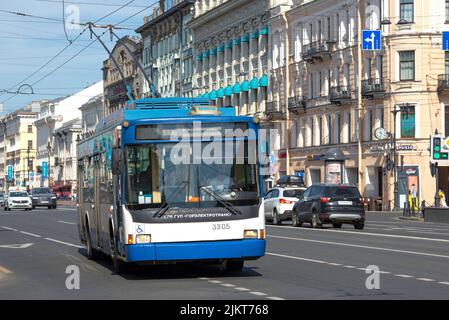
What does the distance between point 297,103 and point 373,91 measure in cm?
1110

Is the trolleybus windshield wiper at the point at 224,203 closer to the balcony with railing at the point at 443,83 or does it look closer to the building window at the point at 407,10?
the balcony with railing at the point at 443,83

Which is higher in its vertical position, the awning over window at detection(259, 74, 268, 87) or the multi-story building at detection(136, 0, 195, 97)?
the multi-story building at detection(136, 0, 195, 97)

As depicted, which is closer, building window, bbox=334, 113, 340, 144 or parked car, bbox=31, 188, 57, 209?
building window, bbox=334, 113, 340, 144

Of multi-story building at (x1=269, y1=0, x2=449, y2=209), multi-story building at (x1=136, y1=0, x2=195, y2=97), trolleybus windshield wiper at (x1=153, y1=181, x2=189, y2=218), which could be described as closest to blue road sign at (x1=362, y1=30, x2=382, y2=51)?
multi-story building at (x1=269, y1=0, x2=449, y2=209)

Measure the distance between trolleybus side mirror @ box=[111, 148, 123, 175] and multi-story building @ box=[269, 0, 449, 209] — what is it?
4542cm

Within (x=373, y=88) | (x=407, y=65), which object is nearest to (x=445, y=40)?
(x=407, y=65)

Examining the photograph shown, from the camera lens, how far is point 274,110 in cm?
7812

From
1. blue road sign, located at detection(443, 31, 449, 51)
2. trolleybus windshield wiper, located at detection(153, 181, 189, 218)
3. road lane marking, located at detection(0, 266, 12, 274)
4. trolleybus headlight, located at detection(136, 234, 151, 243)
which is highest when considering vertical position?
blue road sign, located at detection(443, 31, 449, 51)

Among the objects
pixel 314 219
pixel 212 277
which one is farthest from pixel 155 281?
pixel 314 219

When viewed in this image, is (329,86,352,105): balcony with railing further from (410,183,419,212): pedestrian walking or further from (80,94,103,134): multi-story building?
(80,94,103,134): multi-story building

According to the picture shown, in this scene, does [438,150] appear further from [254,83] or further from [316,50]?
[254,83]

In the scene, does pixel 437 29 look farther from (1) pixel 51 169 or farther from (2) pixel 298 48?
(1) pixel 51 169

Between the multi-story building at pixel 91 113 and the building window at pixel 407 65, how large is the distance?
227ft

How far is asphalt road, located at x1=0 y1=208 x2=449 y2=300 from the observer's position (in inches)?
598
